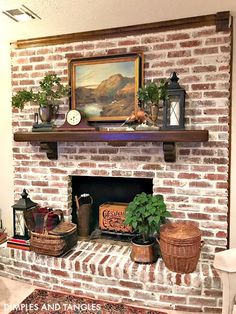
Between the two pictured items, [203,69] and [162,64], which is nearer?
[203,69]

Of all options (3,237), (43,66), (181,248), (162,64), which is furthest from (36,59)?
(181,248)

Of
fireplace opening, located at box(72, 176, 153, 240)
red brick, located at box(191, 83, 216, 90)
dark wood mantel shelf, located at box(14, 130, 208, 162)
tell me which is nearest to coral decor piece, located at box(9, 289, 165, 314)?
fireplace opening, located at box(72, 176, 153, 240)

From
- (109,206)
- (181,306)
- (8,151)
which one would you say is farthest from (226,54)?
(8,151)

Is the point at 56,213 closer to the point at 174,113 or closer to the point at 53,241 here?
the point at 53,241

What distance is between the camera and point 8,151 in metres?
3.16

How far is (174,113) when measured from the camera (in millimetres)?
2393

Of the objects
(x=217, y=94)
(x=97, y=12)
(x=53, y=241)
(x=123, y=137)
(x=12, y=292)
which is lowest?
(x=12, y=292)

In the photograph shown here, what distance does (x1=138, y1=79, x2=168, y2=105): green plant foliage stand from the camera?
237 centimetres

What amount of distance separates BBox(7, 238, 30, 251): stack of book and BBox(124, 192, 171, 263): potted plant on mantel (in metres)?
1.02

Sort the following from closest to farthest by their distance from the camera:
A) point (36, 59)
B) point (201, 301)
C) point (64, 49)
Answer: point (201, 301) → point (64, 49) → point (36, 59)

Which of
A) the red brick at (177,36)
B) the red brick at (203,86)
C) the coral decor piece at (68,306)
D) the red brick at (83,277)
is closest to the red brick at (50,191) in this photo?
the red brick at (83,277)

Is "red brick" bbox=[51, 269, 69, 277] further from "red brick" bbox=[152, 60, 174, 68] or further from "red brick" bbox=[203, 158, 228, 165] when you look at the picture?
"red brick" bbox=[152, 60, 174, 68]

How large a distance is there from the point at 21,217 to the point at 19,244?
0.83 feet

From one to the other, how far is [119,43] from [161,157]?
113 cm
